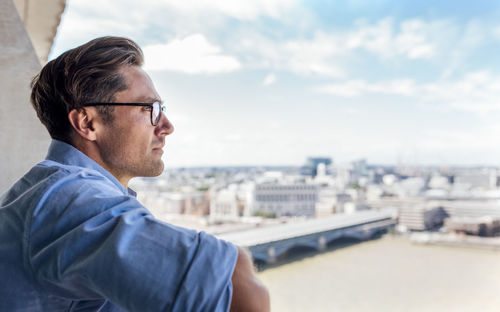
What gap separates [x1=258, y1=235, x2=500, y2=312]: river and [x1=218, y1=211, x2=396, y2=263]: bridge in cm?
30

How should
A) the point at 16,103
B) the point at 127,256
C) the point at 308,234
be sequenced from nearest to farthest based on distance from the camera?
the point at 127,256, the point at 16,103, the point at 308,234

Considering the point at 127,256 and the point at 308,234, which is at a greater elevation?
the point at 127,256

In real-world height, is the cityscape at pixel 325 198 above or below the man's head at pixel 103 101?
below

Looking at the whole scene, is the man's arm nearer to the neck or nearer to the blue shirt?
the blue shirt

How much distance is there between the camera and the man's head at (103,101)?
31 cm

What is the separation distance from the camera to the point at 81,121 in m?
0.32

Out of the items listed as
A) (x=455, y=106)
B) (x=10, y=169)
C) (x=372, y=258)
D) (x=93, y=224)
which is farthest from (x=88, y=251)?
(x=455, y=106)

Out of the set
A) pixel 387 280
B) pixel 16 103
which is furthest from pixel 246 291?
pixel 387 280

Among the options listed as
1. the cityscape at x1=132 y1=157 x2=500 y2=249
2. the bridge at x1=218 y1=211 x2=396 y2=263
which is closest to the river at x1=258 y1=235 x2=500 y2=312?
the bridge at x1=218 y1=211 x2=396 y2=263

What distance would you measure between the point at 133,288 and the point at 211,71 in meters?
15.5

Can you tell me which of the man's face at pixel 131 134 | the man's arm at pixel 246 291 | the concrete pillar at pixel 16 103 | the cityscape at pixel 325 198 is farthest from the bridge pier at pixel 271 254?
the man's arm at pixel 246 291

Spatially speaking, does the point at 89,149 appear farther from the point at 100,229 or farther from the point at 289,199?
the point at 289,199

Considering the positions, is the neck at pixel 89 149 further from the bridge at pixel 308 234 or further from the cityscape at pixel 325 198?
the cityscape at pixel 325 198

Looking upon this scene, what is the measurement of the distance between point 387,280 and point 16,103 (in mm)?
8438
